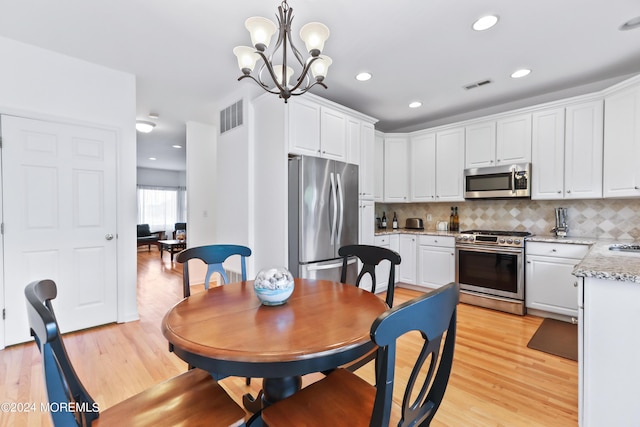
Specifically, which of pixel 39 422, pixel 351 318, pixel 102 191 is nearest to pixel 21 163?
pixel 102 191

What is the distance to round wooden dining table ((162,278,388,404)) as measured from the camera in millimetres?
947

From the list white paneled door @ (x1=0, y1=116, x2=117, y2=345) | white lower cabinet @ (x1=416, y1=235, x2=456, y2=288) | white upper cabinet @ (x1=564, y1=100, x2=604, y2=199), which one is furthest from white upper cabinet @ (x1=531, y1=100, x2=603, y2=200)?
white paneled door @ (x1=0, y1=116, x2=117, y2=345)

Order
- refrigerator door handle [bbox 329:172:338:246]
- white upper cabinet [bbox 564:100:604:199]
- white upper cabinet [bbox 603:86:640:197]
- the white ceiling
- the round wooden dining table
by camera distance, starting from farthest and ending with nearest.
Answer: refrigerator door handle [bbox 329:172:338:246], white upper cabinet [bbox 564:100:604:199], white upper cabinet [bbox 603:86:640:197], the white ceiling, the round wooden dining table

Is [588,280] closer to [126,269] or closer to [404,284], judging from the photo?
[404,284]

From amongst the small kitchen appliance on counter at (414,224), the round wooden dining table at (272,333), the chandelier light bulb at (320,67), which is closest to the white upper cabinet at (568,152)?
the small kitchen appliance on counter at (414,224)

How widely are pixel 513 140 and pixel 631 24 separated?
4.94 feet

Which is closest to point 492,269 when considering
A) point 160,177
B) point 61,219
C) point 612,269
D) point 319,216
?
point 612,269

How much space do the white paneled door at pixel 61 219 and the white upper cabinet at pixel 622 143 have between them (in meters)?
5.14

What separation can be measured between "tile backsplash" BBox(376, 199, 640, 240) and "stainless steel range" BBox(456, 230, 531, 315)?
0.84 feet

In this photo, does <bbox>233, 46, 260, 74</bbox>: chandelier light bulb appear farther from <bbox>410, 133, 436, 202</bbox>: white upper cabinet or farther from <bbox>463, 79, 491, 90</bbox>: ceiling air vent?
<bbox>410, 133, 436, 202</bbox>: white upper cabinet

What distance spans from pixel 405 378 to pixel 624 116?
325 cm

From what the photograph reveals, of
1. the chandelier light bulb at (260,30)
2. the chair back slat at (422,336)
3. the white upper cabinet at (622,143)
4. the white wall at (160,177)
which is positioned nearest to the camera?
the chair back slat at (422,336)

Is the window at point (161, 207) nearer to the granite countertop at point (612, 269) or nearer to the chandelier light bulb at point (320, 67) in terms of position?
the chandelier light bulb at point (320, 67)

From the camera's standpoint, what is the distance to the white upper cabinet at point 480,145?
377cm
